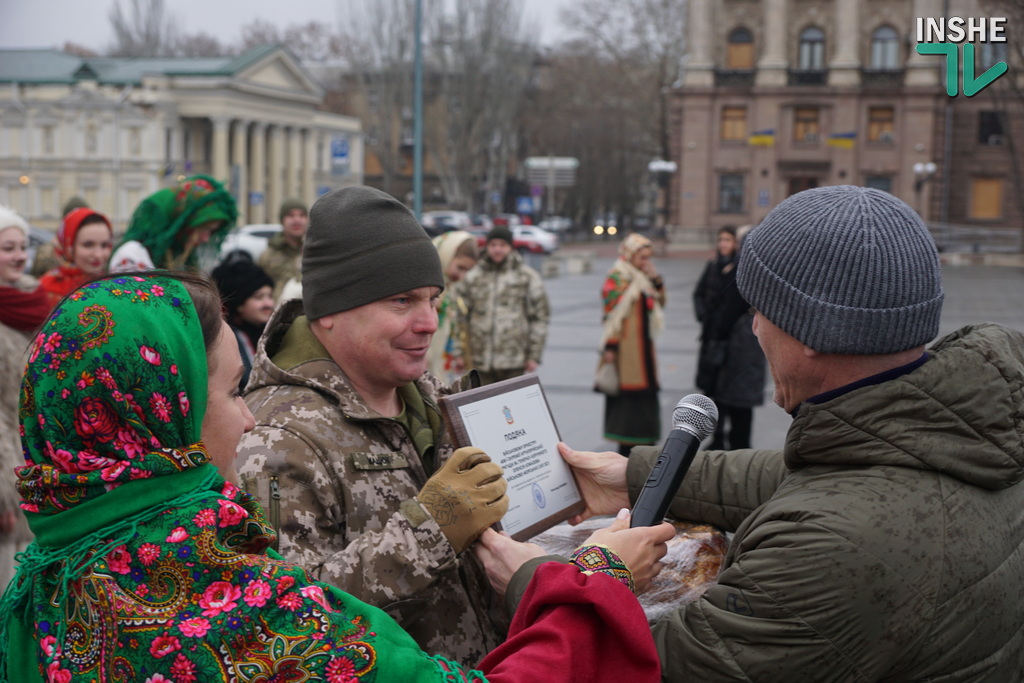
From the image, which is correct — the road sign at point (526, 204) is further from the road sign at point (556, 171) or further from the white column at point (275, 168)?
the white column at point (275, 168)

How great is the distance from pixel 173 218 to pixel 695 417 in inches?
186

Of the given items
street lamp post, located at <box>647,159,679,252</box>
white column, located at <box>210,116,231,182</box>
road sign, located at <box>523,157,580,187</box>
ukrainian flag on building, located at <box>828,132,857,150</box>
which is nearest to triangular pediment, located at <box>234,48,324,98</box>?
white column, located at <box>210,116,231,182</box>

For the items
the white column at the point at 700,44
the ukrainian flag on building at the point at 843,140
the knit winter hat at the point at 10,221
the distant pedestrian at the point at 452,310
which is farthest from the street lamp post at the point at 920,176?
the knit winter hat at the point at 10,221

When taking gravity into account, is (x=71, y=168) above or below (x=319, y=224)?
above

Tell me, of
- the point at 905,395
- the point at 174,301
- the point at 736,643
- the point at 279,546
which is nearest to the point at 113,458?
the point at 174,301

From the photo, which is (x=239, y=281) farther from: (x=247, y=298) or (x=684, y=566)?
(x=684, y=566)

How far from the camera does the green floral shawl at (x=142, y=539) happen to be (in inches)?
60.8

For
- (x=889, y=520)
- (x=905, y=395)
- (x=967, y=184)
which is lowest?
(x=889, y=520)

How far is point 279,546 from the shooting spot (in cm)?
214

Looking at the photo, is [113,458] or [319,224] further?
[319,224]

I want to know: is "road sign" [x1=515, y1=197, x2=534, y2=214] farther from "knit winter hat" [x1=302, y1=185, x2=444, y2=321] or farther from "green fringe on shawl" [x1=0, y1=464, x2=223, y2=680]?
"green fringe on shawl" [x1=0, y1=464, x2=223, y2=680]

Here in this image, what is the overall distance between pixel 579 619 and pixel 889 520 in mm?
537

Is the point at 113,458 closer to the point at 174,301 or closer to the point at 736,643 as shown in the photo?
the point at 174,301

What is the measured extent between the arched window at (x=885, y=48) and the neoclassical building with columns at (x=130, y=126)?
26561mm
